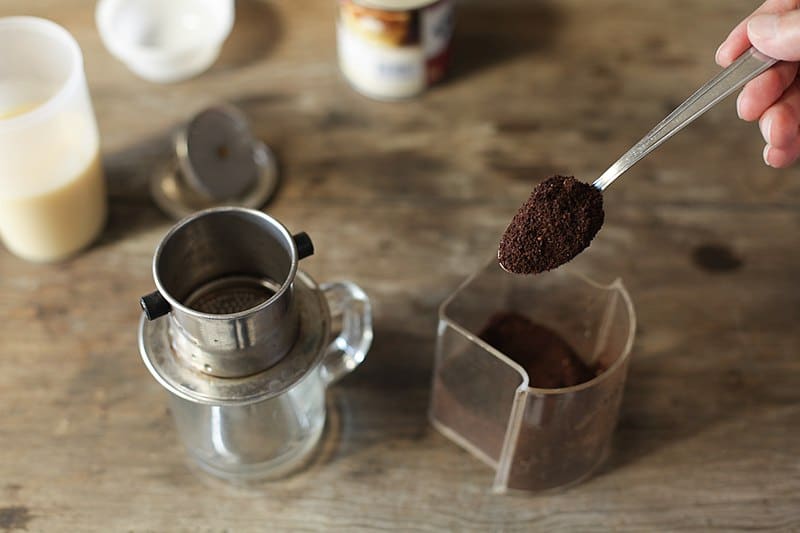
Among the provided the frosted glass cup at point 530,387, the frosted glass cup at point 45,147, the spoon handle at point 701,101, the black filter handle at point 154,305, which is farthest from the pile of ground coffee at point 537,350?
the frosted glass cup at point 45,147

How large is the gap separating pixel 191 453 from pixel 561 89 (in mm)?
597

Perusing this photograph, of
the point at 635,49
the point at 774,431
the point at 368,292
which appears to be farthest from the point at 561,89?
the point at 774,431

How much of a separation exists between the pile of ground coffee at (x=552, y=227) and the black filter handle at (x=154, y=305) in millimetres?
261

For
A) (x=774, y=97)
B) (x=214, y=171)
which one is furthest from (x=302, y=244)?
(x=774, y=97)

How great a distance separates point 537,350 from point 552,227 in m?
0.14

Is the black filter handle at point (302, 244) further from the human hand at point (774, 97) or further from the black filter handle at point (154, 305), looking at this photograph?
the human hand at point (774, 97)

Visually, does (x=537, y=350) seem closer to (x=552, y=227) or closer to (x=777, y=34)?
(x=552, y=227)

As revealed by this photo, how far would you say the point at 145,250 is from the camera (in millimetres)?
965

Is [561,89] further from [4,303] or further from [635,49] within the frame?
[4,303]

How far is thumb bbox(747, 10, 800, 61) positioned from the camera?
0.69 m

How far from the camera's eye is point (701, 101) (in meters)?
0.72

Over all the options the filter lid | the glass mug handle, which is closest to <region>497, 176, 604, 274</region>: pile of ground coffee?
the glass mug handle

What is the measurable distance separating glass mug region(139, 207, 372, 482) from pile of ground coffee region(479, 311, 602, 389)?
117 mm

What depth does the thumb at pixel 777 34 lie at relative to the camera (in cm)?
69
